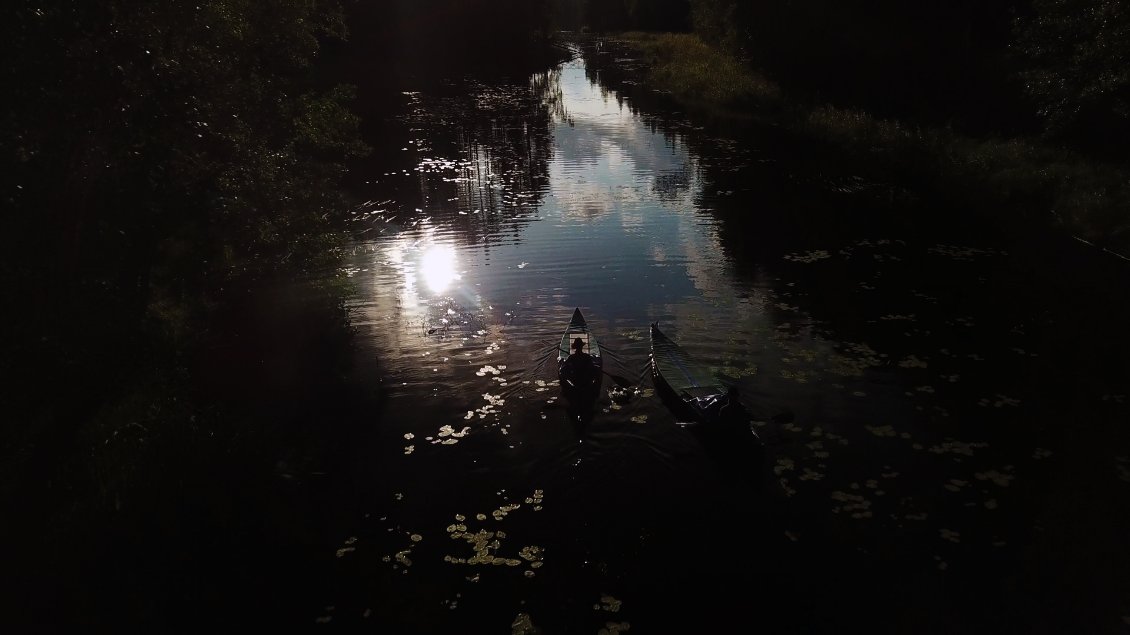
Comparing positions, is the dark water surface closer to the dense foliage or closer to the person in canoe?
the person in canoe

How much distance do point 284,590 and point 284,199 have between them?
1601 centimetres

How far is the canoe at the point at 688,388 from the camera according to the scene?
1336 cm

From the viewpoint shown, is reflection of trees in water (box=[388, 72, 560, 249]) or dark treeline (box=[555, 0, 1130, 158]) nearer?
dark treeline (box=[555, 0, 1130, 158])

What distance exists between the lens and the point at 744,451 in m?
13.1

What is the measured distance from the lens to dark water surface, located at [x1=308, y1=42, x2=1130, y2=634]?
10.0 meters

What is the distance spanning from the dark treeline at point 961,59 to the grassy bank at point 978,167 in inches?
64.8

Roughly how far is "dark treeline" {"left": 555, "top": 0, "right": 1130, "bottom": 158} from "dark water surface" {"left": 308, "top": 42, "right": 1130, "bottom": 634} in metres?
7.17

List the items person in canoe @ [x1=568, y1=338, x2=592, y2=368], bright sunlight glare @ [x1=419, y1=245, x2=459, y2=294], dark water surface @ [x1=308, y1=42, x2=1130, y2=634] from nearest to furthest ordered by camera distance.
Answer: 1. dark water surface @ [x1=308, y1=42, x2=1130, y2=634]
2. person in canoe @ [x1=568, y1=338, x2=592, y2=368]
3. bright sunlight glare @ [x1=419, y1=245, x2=459, y2=294]

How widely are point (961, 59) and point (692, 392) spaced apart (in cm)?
3974

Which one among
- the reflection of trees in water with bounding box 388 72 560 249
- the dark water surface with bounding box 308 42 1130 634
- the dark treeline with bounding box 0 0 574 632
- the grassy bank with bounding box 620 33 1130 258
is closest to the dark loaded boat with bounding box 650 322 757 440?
the dark water surface with bounding box 308 42 1130 634

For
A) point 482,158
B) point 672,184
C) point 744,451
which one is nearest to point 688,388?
point 744,451

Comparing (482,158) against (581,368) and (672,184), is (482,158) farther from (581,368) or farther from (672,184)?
(581,368)

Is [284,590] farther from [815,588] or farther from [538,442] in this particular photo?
[815,588]

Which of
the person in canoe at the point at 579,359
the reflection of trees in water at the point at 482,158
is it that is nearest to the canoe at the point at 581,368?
the person in canoe at the point at 579,359
